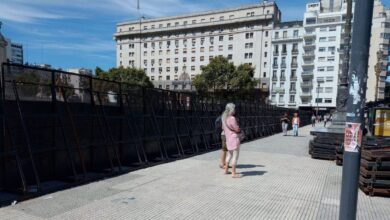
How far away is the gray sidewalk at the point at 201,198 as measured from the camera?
5.03 meters

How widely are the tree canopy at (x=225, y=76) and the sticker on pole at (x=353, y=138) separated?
51766mm

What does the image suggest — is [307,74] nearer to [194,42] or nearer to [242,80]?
[242,80]

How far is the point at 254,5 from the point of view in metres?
86.8

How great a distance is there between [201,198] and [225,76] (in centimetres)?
5019

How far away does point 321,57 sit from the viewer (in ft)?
246

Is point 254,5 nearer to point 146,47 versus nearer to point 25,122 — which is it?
point 146,47

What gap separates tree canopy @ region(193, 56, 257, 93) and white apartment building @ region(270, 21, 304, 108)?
2495 centimetres

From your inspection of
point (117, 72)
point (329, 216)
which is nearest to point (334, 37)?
point (117, 72)

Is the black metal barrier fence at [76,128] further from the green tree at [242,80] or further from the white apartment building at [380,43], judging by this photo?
the white apartment building at [380,43]

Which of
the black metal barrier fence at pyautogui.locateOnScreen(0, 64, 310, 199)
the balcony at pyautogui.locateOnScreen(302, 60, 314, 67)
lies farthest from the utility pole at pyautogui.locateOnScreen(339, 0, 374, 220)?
the balcony at pyautogui.locateOnScreen(302, 60, 314, 67)

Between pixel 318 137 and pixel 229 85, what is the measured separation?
44.1 metres

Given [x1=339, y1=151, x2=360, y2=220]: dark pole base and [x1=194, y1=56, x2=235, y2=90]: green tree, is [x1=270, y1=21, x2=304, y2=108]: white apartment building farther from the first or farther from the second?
[x1=339, y1=151, x2=360, y2=220]: dark pole base

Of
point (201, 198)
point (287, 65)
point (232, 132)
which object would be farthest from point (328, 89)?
point (201, 198)

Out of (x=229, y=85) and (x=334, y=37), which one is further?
(x=334, y=37)
